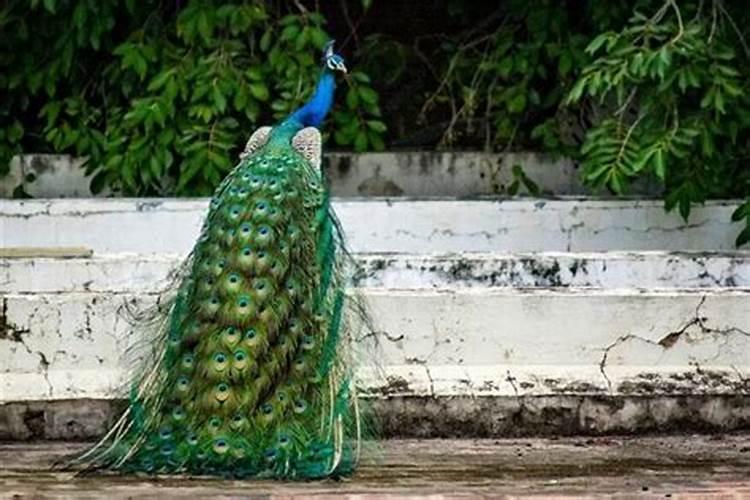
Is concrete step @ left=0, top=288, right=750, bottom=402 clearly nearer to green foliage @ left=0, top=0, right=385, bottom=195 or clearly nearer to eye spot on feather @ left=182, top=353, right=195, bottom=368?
eye spot on feather @ left=182, top=353, right=195, bottom=368

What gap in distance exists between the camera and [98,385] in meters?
6.30

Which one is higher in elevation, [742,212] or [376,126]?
[376,126]

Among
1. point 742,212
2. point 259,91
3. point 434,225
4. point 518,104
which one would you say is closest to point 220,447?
point 434,225

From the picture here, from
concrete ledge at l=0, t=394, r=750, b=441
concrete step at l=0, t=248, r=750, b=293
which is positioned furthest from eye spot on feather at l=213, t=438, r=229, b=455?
concrete step at l=0, t=248, r=750, b=293

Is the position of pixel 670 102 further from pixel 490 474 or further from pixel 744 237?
pixel 490 474

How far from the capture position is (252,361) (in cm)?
570

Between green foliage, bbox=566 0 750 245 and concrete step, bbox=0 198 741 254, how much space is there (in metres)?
0.18

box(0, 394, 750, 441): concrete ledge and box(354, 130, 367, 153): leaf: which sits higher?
box(354, 130, 367, 153): leaf

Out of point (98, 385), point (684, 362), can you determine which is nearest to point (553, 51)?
point (684, 362)

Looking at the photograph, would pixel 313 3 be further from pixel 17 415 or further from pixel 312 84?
pixel 17 415

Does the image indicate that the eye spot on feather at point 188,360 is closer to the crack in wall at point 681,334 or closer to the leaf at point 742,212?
the crack in wall at point 681,334

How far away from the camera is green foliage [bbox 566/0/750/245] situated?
27.0 ft

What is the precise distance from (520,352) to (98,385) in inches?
65.7

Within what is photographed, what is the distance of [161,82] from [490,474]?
4.25 metres
